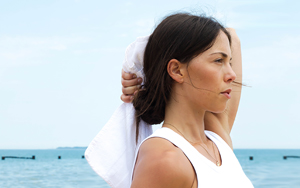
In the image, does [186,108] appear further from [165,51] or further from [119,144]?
[119,144]

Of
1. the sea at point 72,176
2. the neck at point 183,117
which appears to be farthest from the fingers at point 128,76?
the sea at point 72,176

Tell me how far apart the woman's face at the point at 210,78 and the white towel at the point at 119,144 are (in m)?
0.32

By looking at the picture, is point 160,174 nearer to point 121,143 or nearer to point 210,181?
point 210,181

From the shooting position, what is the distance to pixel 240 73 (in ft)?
7.23

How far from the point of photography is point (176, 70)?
1688 mm

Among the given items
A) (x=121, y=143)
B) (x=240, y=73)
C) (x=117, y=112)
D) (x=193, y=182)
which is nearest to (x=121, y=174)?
(x=121, y=143)

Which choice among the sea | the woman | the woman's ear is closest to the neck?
the woman

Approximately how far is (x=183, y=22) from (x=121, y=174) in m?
0.84

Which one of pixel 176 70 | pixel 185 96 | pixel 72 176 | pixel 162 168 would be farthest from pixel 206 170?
pixel 72 176

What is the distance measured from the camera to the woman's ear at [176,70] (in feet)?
5.48

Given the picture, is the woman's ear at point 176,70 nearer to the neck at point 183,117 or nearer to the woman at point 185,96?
the woman at point 185,96

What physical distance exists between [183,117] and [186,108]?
0.15 feet

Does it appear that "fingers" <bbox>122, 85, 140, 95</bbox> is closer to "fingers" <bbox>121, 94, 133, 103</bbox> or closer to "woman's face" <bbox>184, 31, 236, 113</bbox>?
"fingers" <bbox>121, 94, 133, 103</bbox>

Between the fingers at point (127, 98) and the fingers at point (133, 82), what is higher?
Answer: the fingers at point (133, 82)
